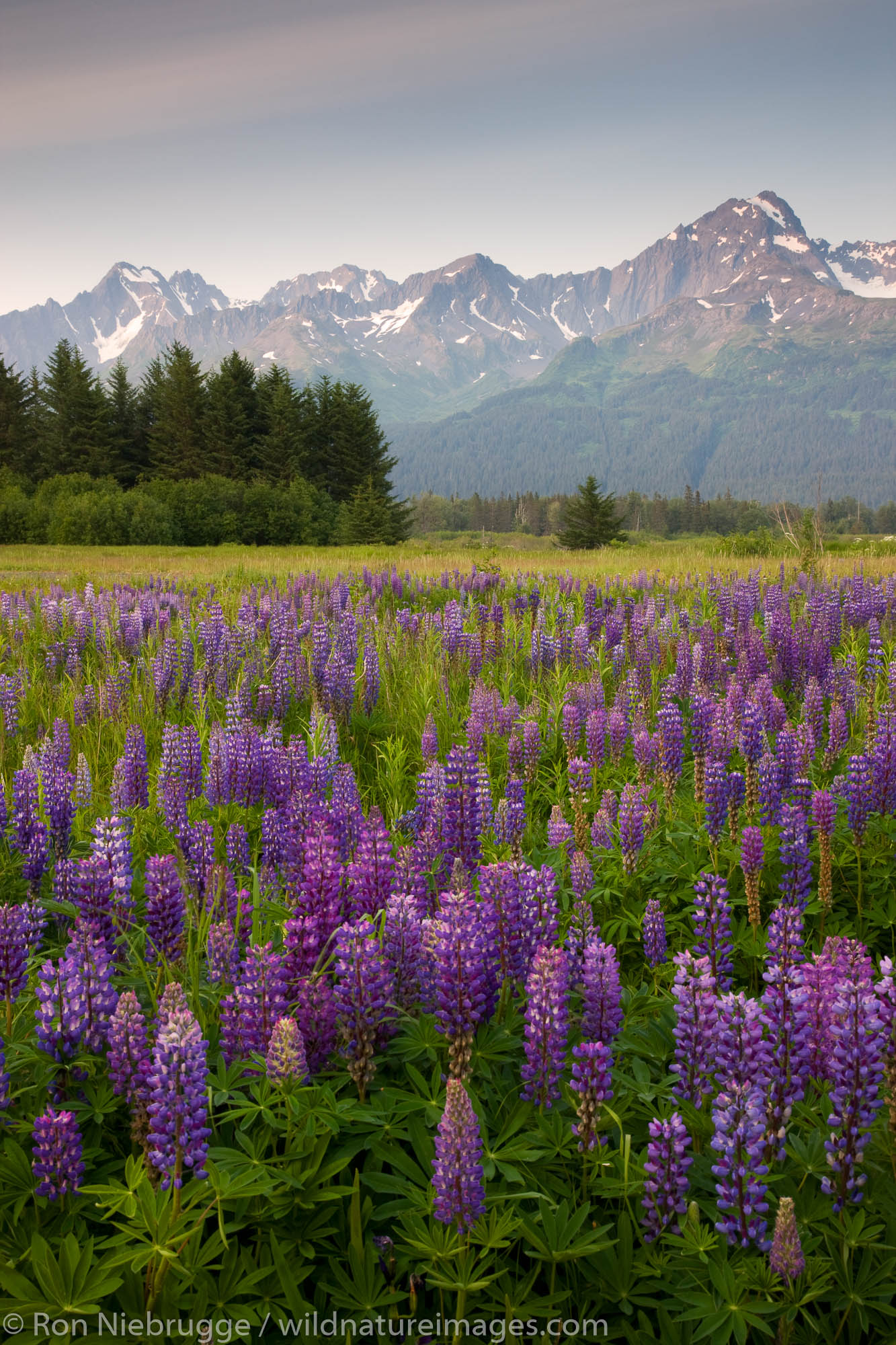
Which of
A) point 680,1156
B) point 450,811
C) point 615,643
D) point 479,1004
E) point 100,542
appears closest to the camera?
point 680,1156

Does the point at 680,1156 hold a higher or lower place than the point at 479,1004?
lower

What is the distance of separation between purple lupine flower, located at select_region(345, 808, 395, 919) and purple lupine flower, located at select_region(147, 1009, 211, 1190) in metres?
0.88

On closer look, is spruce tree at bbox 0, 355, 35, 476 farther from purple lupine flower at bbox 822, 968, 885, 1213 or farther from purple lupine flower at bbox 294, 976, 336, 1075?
purple lupine flower at bbox 822, 968, 885, 1213

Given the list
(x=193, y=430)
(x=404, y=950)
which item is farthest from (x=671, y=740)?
(x=193, y=430)

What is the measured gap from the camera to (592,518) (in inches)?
2485

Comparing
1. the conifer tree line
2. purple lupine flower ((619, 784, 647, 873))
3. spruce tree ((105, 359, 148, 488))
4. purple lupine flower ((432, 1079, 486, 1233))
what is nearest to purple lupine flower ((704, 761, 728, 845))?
purple lupine flower ((619, 784, 647, 873))

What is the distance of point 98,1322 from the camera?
1573 mm

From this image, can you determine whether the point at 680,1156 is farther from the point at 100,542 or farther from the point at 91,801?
the point at 100,542

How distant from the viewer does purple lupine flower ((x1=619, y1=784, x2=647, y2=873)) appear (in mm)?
3500

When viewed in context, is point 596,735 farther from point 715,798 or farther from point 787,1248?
point 787,1248

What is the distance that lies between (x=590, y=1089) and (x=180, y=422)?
6265cm

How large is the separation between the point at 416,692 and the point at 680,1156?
16.1ft

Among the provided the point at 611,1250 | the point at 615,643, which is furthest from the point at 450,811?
the point at 615,643

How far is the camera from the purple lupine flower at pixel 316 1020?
213cm
